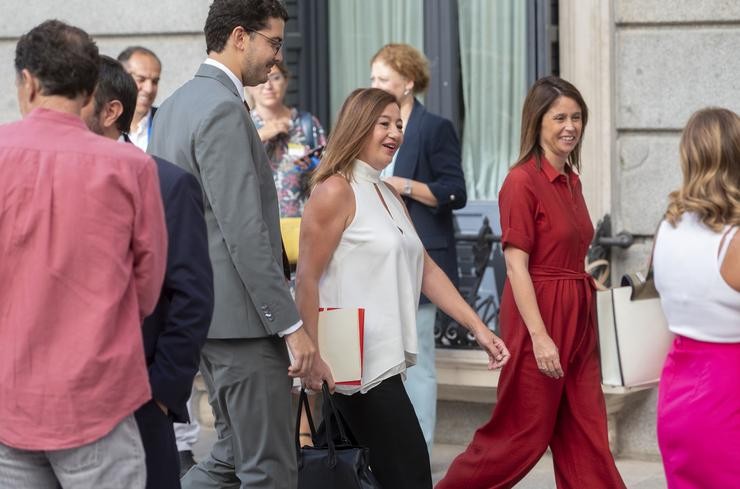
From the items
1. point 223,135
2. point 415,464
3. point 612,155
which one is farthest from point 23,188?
point 612,155

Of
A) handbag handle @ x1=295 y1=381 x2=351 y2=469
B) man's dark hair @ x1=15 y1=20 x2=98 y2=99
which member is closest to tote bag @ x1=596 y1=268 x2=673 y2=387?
handbag handle @ x1=295 y1=381 x2=351 y2=469

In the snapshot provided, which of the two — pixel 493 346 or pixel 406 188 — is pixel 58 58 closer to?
pixel 493 346

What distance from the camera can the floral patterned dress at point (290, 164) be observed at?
23.1ft

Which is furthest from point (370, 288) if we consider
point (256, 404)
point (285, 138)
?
point (285, 138)

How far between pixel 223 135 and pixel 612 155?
342 cm

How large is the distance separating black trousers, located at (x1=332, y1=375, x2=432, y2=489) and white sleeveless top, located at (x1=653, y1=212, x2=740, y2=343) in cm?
Result: 99

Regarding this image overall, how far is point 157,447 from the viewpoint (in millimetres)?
3506

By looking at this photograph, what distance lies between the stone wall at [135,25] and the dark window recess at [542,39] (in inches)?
71.6

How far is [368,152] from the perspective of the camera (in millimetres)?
5008

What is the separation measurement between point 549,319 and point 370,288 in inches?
36.1

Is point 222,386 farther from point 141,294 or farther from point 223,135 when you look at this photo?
point 141,294

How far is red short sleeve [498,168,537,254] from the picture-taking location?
5.33 metres

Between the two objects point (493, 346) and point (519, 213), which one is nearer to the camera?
point (493, 346)

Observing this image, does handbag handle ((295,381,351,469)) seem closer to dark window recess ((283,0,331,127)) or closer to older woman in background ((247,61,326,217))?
older woman in background ((247,61,326,217))
